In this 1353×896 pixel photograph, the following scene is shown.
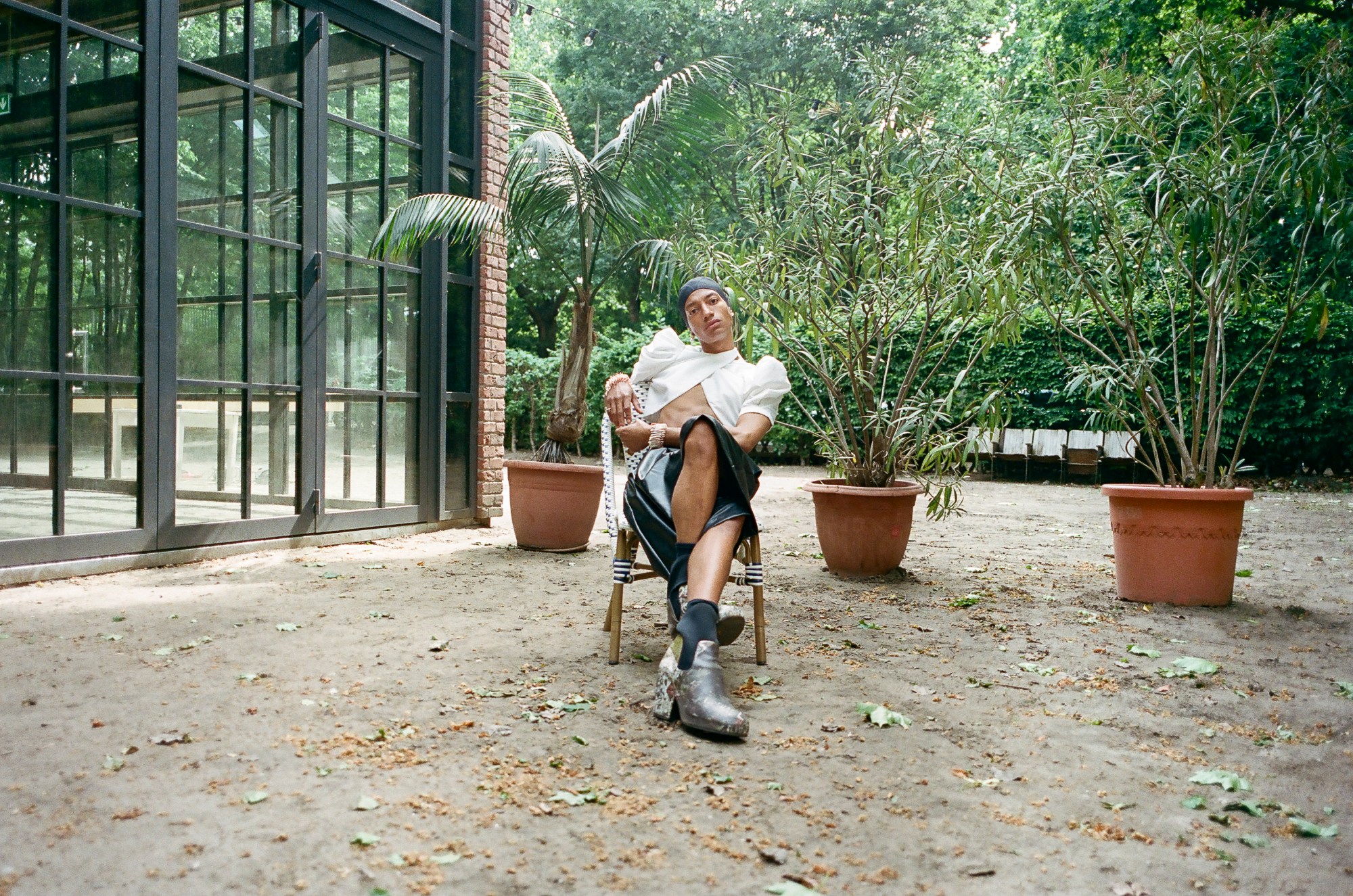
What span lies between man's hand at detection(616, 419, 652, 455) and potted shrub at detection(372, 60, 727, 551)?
2291 millimetres

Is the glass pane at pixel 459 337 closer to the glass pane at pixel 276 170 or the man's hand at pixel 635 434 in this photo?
the glass pane at pixel 276 170

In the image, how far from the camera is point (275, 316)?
5.08 m

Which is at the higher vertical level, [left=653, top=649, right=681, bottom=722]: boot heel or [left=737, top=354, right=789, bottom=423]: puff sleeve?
[left=737, top=354, right=789, bottom=423]: puff sleeve

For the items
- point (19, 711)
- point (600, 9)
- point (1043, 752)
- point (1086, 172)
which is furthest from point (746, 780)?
point (600, 9)

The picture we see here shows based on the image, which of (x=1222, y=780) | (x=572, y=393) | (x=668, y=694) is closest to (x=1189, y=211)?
(x=1222, y=780)

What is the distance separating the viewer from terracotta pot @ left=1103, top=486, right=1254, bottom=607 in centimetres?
398

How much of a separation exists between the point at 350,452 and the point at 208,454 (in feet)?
2.95

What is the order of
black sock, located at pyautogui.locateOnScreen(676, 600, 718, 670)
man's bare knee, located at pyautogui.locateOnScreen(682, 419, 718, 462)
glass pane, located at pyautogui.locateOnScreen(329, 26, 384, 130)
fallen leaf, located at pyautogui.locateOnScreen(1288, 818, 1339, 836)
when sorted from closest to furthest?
fallen leaf, located at pyautogui.locateOnScreen(1288, 818, 1339, 836) < black sock, located at pyautogui.locateOnScreen(676, 600, 718, 670) < man's bare knee, located at pyautogui.locateOnScreen(682, 419, 718, 462) < glass pane, located at pyautogui.locateOnScreen(329, 26, 384, 130)

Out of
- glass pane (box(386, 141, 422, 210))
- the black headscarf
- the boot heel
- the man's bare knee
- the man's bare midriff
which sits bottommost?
the boot heel

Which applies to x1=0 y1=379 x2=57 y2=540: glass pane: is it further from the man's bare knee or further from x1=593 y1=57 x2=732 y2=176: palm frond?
x1=593 y1=57 x2=732 y2=176: palm frond

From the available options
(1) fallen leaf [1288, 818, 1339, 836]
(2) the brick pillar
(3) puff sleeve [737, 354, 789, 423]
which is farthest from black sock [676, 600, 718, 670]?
(2) the brick pillar

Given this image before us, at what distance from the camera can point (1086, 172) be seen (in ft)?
13.5

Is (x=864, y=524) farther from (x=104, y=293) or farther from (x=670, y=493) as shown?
(x=104, y=293)

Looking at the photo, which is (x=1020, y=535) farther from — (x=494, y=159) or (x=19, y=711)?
(x=19, y=711)
